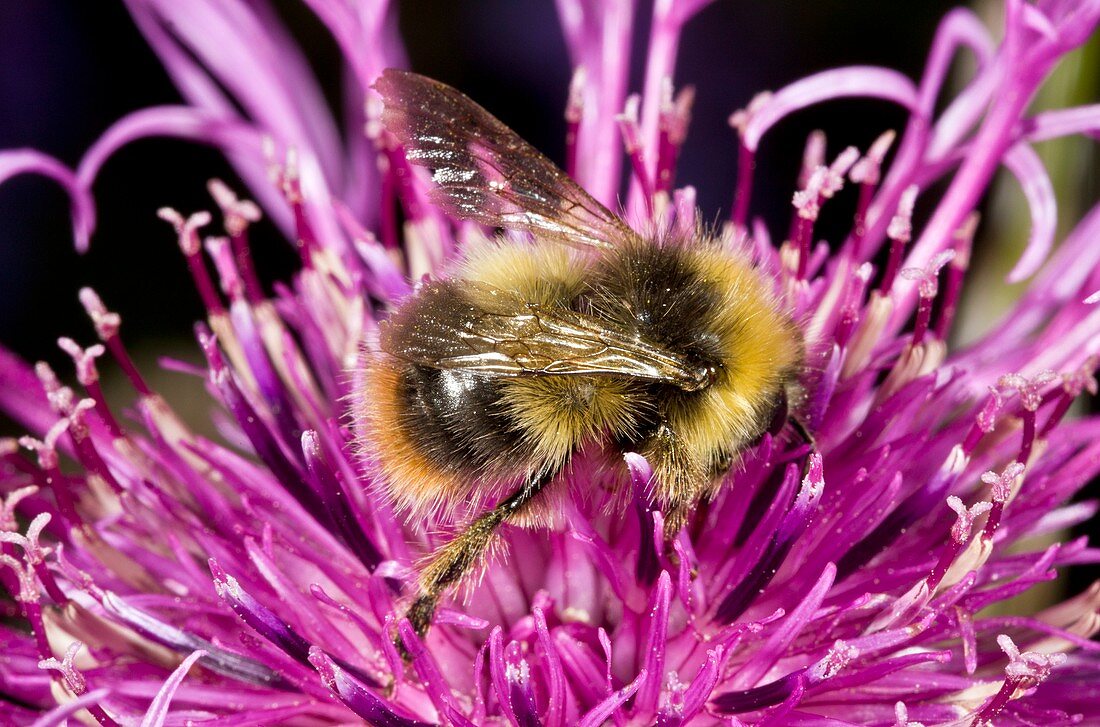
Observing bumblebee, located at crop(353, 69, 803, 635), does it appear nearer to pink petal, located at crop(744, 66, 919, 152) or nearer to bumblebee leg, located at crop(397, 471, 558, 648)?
bumblebee leg, located at crop(397, 471, 558, 648)

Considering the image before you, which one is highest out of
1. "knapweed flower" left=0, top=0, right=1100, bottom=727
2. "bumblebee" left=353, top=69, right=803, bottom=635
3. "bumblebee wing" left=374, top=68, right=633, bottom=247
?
"bumblebee wing" left=374, top=68, right=633, bottom=247

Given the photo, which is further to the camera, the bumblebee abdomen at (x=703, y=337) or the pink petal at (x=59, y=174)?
the pink petal at (x=59, y=174)

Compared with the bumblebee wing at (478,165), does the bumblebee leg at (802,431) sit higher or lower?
lower

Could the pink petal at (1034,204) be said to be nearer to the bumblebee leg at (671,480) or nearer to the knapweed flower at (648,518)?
the knapweed flower at (648,518)

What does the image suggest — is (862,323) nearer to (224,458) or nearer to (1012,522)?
(1012,522)

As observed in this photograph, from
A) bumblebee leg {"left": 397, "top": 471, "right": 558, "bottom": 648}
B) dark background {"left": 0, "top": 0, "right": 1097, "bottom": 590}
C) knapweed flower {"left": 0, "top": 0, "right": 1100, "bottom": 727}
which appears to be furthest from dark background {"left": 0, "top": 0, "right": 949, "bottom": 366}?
bumblebee leg {"left": 397, "top": 471, "right": 558, "bottom": 648}

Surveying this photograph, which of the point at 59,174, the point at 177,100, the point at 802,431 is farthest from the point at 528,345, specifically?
the point at 177,100

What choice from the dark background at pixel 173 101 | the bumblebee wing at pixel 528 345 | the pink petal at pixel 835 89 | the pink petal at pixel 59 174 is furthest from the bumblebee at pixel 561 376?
the dark background at pixel 173 101
